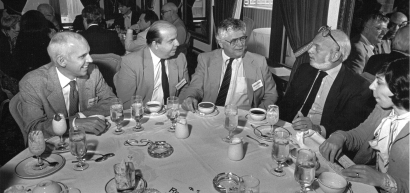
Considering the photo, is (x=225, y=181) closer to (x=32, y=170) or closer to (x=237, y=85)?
(x=32, y=170)

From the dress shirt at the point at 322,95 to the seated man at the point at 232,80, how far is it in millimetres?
421

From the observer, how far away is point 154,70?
321 centimetres

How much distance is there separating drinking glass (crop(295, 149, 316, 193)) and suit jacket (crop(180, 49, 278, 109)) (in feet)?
5.43

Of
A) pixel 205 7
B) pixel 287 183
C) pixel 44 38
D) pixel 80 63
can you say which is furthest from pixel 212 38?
pixel 287 183

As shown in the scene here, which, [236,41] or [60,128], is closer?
[60,128]

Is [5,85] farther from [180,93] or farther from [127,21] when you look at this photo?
[127,21]

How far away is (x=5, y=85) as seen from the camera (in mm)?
3928

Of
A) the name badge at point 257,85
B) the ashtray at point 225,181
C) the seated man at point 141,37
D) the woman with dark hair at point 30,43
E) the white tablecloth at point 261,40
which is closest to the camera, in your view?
the ashtray at point 225,181

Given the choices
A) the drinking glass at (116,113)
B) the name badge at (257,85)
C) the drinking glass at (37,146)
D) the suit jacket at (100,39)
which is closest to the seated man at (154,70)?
the name badge at (257,85)

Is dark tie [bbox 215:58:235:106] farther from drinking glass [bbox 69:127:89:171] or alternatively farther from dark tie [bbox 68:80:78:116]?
drinking glass [bbox 69:127:89:171]

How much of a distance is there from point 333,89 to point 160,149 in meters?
1.58

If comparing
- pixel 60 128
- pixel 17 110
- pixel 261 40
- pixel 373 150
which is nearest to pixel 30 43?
pixel 17 110

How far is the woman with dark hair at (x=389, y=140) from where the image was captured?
1.57 metres

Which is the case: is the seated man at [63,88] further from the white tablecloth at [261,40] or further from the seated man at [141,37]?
the white tablecloth at [261,40]
